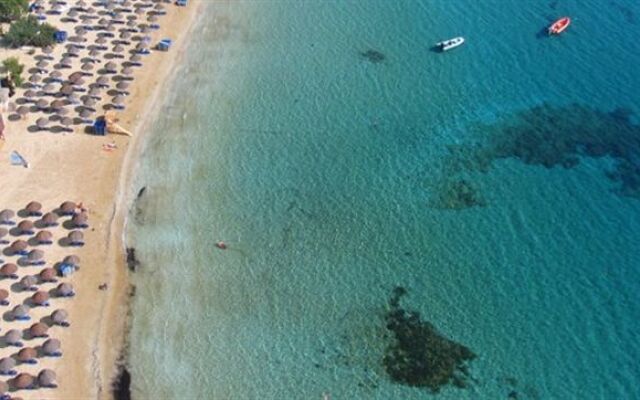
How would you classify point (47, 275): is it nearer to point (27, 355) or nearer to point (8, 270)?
point (8, 270)

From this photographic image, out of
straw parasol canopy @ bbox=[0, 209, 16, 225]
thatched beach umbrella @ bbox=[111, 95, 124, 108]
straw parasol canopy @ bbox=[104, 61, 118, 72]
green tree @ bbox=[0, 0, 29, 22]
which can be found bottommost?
straw parasol canopy @ bbox=[0, 209, 16, 225]

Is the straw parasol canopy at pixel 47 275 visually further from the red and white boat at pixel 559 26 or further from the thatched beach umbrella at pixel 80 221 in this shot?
the red and white boat at pixel 559 26

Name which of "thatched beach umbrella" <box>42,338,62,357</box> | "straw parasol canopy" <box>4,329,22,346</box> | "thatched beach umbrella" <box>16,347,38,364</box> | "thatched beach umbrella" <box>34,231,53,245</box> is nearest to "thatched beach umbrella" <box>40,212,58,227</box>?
"thatched beach umbrella" <box>34,231,53,245</box>

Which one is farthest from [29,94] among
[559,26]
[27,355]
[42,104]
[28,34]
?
[559,26]

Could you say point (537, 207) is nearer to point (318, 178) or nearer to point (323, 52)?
point (318, 178)

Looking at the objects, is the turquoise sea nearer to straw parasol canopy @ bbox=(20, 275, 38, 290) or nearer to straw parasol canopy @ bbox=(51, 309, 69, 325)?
straw parasol canopy @ bbox=(51, 309, 69, 325)

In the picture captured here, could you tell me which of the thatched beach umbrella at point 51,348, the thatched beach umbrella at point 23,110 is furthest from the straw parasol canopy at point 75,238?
the thatched beach umbrella at point 23,110

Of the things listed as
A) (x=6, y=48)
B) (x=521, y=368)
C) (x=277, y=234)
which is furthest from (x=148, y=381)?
(x=6, y=48)
